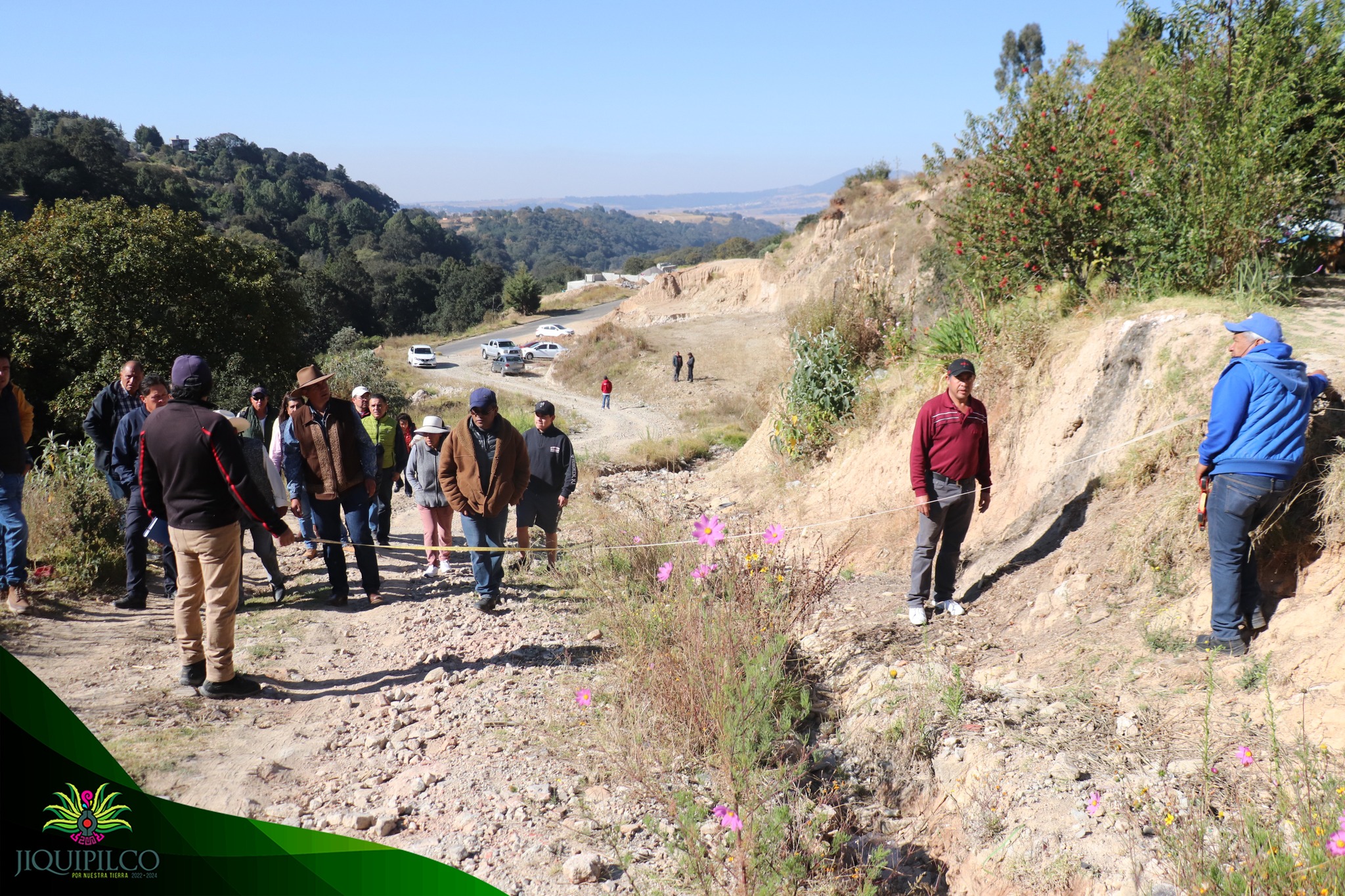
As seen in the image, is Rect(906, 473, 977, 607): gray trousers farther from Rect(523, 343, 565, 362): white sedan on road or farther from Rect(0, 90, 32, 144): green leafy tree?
Rect(0, 90, 32, 144): green leafy tree

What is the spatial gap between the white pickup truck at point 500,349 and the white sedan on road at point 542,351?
695mm

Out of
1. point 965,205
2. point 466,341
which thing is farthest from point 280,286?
point 466,341

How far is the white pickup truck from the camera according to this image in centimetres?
3919

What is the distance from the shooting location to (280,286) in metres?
22.8

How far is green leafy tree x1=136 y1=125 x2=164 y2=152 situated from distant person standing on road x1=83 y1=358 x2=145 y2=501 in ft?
519

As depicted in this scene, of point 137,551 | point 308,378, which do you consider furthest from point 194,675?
point 308,378

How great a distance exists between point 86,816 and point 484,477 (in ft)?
9.93

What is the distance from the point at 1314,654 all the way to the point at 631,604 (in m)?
3.45

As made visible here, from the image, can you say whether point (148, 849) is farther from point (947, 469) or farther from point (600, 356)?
point (600, 356)

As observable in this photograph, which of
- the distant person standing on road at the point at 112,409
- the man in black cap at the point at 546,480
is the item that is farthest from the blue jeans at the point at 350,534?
the distant person standing on road at the point at 112,409

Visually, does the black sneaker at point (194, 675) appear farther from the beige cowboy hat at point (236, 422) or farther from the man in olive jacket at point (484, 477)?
the man in olive jacket at point (484, 477)

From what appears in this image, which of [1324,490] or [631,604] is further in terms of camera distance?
[631,604]

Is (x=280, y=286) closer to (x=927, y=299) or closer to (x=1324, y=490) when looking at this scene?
(x=927, y=299)

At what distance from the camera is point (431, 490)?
680cm
